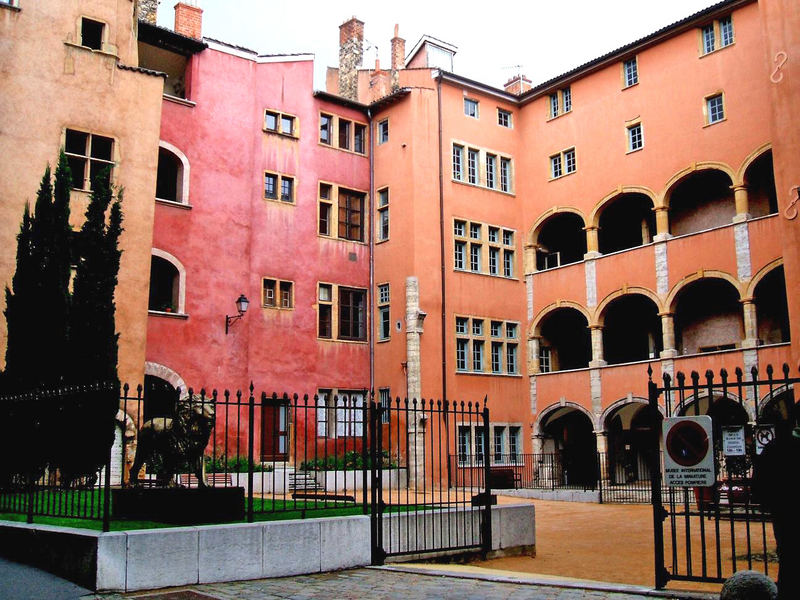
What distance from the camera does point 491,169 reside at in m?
34.9

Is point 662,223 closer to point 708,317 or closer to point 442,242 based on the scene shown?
point 708,317

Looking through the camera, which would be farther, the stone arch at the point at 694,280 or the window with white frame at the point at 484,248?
the window with white frame at the point at 484,248

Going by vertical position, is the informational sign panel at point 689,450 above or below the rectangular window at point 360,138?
below

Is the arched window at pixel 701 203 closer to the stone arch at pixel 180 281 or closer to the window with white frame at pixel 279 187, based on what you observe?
the window with white frame at pixel 279 187

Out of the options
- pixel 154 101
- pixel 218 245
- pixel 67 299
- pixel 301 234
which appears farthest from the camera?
pixel 301 234

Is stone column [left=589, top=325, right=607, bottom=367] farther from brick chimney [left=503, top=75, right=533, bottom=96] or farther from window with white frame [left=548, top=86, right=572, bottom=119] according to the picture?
brick chimney [left=503, top=75, right=533, bottom=96]

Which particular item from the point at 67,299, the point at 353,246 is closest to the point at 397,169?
the point at 353,246

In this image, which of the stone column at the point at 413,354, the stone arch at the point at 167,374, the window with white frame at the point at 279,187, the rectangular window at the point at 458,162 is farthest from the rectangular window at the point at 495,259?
the stone arch at the point at 167,374

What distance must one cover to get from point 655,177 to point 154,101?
57.9 ft

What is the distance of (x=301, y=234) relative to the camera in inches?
1240

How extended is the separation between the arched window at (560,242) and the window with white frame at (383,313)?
683cm

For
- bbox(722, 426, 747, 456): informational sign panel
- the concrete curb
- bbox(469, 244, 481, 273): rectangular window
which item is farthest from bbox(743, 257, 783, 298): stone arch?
bbox(722, 426, 747, 456): informational sign panel

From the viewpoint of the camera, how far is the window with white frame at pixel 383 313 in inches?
1278

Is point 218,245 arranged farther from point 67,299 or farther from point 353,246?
point 67,299
